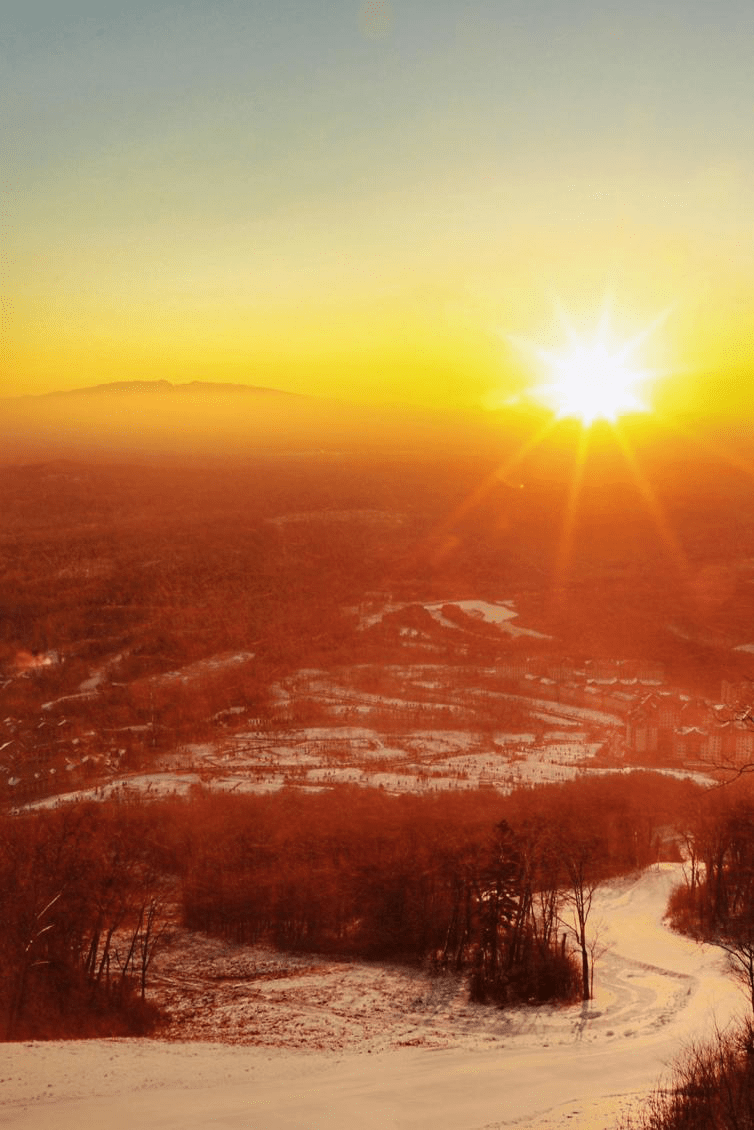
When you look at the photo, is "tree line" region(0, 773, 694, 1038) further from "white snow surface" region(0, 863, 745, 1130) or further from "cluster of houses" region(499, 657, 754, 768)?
"cluster of houses" region(499, 657, 754, 768)

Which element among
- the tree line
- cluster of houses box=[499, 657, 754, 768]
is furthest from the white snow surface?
cluster of houses box=[499, 657, 754, 768]

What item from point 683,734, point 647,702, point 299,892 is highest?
point 647,702

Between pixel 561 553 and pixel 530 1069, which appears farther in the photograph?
pixel 561 553

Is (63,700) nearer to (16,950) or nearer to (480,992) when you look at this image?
(16,950)

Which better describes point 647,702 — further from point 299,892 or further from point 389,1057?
point 389,1057

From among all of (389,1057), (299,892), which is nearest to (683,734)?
(299,892)

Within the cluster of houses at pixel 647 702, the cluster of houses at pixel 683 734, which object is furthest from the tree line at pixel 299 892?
the cluster of houses at pixel 647 702

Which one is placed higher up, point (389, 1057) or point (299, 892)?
point (299, 892)

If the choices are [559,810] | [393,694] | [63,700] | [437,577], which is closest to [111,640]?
[63,700]
